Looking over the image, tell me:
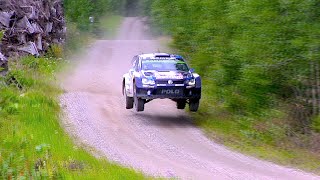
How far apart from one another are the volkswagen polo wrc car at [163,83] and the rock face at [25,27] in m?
10.7

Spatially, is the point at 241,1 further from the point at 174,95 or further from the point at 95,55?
the point at 95,55

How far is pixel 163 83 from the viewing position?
1923cm

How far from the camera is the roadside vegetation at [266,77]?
1445cm

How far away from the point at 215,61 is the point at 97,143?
5080mm

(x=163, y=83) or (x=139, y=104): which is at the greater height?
(x=163, y=83)

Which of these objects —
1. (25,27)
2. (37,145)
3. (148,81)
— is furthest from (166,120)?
(25,27)

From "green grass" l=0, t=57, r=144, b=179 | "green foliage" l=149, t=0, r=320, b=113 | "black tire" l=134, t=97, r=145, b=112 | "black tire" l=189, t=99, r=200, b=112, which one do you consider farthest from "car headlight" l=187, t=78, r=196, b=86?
"green grass" l=0, t=57, r=144, b=179

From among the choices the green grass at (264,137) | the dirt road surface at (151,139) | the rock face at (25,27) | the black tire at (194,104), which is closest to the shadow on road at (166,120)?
the dirt road surface at (151,139)

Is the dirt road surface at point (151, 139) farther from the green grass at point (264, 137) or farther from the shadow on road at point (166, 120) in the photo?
the green grass at point (264, 137)

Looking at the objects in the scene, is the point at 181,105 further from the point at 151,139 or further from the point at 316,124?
the point at 316,124

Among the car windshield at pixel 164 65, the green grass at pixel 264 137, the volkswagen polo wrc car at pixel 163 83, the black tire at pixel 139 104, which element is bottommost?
the green grass at pixel 264 137

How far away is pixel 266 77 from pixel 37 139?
591cm

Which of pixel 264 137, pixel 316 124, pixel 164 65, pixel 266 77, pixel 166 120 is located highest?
pixel 266 77

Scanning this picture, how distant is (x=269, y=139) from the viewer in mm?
16250
